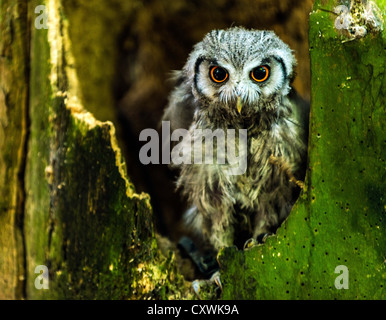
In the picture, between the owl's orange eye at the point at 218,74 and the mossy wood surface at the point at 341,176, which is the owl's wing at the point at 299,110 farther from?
the mossy wood surface at the point at 341,176

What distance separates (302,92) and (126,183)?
1.24 metres

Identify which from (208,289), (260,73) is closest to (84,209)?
(208,289)

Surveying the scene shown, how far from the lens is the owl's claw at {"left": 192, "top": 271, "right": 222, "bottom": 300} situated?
1813 millimetres

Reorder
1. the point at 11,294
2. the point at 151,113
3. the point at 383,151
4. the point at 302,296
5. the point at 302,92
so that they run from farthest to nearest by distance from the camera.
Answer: the point at 151,113, the point at 302,92, the point at 11,294, the point at 302,296, the point at 383,151

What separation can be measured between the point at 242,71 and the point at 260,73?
9cm

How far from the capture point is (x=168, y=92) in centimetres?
269

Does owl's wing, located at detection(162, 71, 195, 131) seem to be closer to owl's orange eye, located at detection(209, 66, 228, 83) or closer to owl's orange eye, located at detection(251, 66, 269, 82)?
owl's orange eye, located at detection(209, 66, 228, 83)

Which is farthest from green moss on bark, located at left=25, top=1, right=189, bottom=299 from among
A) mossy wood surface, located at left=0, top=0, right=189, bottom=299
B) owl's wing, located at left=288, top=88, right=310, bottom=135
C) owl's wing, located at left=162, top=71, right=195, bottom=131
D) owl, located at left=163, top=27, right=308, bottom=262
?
owl's wing, located at left=288, top=88, right=310, bottom=135

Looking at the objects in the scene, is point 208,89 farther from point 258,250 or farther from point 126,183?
point 258,250

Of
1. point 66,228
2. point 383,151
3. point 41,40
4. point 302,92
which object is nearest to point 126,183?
point 66,228

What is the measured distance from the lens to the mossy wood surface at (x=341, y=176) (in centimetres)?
153

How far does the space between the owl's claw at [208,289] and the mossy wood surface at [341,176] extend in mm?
322

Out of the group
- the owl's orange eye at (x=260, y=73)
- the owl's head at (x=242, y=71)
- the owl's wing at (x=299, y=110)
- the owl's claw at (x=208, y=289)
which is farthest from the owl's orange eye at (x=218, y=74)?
the owl's claw at (x=208, y=289)

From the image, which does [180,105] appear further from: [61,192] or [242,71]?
[61,192]
